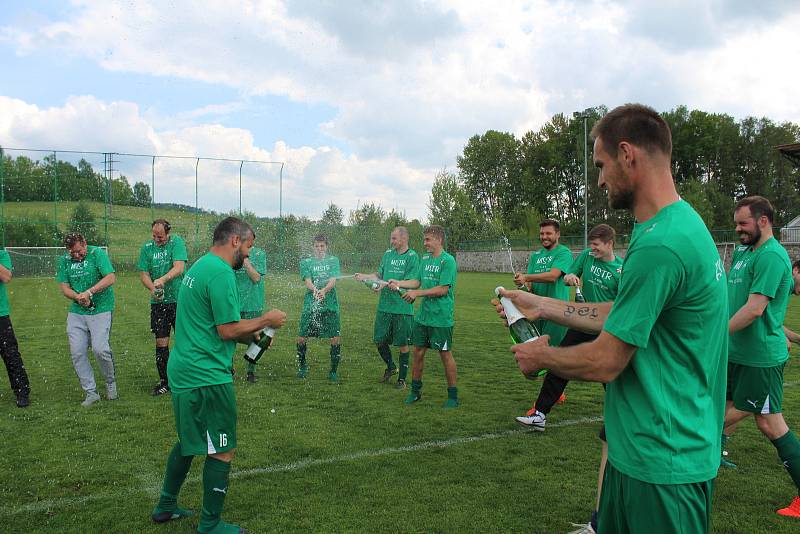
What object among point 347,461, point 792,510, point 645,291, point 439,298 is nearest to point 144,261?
point 439,298

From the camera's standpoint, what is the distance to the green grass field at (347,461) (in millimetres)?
4180

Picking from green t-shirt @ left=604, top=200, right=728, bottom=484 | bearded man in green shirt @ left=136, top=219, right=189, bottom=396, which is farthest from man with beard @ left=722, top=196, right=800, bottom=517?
bearded man in green shirt @ left=136, top=219, right=189, bottom=396

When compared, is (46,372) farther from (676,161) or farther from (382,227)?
(676,161)

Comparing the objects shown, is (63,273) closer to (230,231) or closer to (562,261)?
(230,231)

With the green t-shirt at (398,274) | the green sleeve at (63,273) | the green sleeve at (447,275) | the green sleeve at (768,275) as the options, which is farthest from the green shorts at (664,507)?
the green sleeve at (63,273)

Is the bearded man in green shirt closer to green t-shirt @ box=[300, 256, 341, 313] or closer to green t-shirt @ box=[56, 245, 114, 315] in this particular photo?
green t-shirt @ box=[56, 245, 114, 315]

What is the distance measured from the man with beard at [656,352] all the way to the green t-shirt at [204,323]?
2.37 m

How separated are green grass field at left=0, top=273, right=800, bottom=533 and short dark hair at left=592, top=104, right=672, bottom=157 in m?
2.99

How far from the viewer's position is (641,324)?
1820 mm

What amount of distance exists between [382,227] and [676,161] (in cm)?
4181

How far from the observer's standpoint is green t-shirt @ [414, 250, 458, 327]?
7.23m

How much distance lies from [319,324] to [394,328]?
116cm

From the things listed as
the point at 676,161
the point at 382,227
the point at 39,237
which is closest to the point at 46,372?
the point at 39,237

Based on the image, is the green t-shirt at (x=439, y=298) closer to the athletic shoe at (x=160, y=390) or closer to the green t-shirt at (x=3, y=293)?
the athletic shoe at (x=160, y=390)
